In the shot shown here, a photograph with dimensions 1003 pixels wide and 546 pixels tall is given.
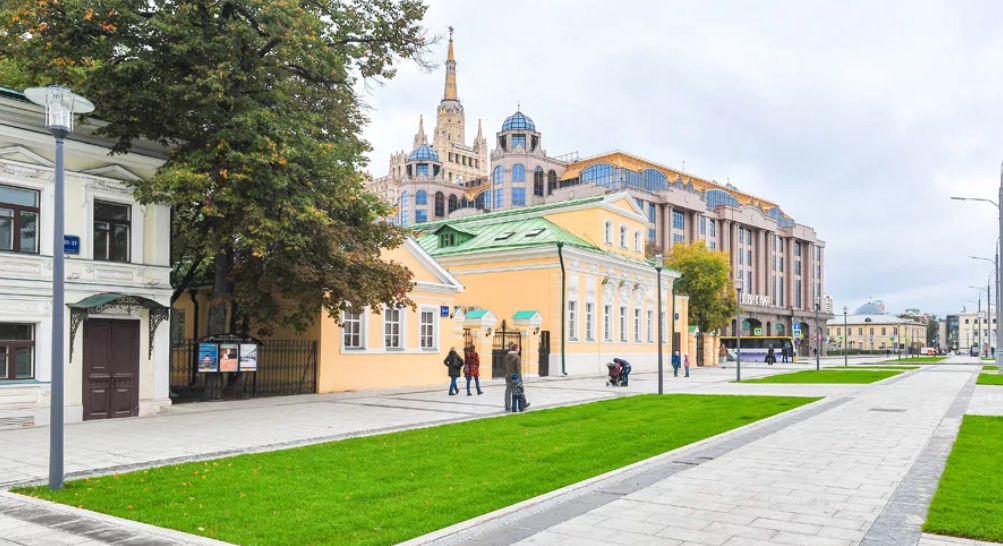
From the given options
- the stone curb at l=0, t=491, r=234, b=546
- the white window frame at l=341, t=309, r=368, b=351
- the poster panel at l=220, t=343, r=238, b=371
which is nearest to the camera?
the stone curb at l=0, t=491, r=234, b=546

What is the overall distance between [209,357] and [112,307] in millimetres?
3747

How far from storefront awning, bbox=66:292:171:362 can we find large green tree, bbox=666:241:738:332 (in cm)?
4604

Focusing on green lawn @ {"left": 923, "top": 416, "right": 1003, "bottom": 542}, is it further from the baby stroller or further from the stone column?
the stone column

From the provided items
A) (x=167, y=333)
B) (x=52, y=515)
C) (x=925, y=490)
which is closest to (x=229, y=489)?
(x=52, y=515)

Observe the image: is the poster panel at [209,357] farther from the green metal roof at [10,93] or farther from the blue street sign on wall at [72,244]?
the green metal roof at [10,93]

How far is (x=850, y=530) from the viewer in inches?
294

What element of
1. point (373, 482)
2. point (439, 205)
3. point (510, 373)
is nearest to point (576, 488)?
point (373, 482)

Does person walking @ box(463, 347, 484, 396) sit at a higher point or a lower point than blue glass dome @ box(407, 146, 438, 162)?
lower

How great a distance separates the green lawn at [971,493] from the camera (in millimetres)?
7336

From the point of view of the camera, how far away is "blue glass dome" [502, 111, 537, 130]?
327 feet

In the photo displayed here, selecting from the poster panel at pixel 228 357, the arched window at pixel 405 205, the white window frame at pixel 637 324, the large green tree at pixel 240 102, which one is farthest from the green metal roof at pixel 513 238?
the arched window at pixel 405 205

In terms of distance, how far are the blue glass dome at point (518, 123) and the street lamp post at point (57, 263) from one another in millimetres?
91753

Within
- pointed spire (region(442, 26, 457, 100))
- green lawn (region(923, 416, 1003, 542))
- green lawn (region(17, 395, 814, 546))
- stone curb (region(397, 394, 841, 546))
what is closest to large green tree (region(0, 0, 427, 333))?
green lawn (region(17, 395, 814, 546))

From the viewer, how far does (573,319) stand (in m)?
38.0
